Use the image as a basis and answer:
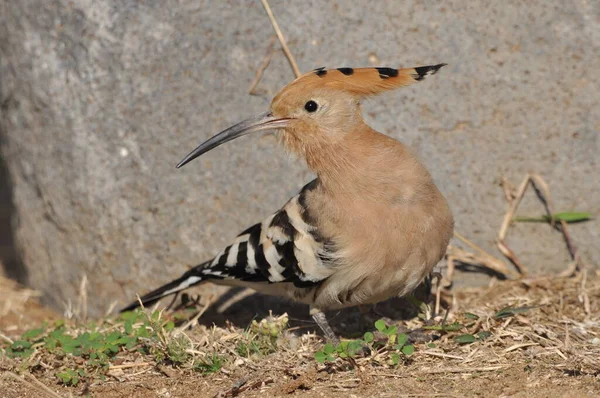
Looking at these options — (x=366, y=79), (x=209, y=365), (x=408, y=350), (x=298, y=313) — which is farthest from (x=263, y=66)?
(x=408, y=350)

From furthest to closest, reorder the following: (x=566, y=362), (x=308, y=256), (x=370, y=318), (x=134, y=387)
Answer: (x=370, y=318) → (x=308, y=256) → (x=134, y=387) → (x=566, y=362)

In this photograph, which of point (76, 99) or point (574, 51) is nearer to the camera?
point (574, 51)

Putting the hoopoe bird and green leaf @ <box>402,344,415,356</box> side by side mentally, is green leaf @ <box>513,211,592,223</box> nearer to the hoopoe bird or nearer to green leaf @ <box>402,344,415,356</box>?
the hoopoe bird

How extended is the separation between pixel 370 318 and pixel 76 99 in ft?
5.86

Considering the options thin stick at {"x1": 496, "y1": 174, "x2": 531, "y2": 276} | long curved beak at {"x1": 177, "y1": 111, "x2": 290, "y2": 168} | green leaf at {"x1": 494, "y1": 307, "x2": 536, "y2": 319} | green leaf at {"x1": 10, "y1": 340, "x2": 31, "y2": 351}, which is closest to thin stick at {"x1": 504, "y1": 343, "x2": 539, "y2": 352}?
green leaf at {"x1": 494, "y1": 307, "x2": 536, "y2": 319}

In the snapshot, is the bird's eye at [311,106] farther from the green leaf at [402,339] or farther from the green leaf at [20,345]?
the green leaf at [20,345]

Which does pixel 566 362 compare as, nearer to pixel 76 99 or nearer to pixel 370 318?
pixel 370 318

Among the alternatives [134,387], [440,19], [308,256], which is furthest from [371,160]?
[134,387]

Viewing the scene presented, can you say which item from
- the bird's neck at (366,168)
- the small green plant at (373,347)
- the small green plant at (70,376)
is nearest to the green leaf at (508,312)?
the small green plant at (373,347)

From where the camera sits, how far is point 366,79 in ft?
10.5

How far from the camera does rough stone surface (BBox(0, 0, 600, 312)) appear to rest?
3.79 m

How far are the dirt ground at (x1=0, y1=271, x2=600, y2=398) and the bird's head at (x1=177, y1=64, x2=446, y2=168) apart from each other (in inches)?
33.2

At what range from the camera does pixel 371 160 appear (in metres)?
3.15

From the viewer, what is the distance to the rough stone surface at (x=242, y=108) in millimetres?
3785
